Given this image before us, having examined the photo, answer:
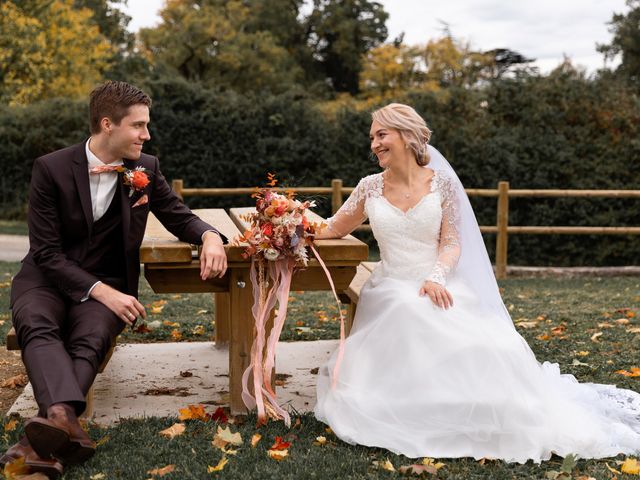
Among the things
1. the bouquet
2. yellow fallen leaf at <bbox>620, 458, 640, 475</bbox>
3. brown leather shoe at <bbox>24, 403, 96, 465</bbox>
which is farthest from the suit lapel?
yellow fallen leaf at <bbox>620, 458, 640, 475</bbox>

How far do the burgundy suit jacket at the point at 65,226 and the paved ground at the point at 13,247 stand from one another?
8.82 metres

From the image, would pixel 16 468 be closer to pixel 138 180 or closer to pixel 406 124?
pixel 138 180

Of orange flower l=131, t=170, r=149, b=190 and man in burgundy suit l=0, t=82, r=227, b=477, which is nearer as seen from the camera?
man in burgundy suit l=0, t=82, r=227, b=477

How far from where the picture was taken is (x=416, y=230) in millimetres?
4359

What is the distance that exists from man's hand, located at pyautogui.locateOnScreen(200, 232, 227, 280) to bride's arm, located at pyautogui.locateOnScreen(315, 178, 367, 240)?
2.05 feet

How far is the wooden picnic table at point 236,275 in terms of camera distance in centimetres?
396

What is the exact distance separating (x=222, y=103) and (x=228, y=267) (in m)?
11.2

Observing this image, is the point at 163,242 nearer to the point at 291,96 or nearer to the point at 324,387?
the point at 324,387

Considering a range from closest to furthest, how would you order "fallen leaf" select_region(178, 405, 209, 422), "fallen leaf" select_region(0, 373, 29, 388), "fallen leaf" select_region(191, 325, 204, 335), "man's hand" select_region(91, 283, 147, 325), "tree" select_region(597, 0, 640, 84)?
"man's hand" select_region(91, 283, 147, 325) → "fallen leaf" select_region(178, 405, 209, 422) → "fallen leaf" select_region(0, 373, 29, 388) → "fallen leaf" select_region(191, 325, 204, 335) → "tree" select_region(597, 0, 640, 84)

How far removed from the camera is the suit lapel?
386cm

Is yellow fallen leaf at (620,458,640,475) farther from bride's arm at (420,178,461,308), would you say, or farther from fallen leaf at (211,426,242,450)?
fallen leaf at (211,426,242,450)

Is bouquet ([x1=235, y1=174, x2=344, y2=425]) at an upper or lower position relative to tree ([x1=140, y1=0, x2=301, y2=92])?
lower

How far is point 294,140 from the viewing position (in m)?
14.7

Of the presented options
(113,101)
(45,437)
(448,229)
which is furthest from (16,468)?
(448,229)
